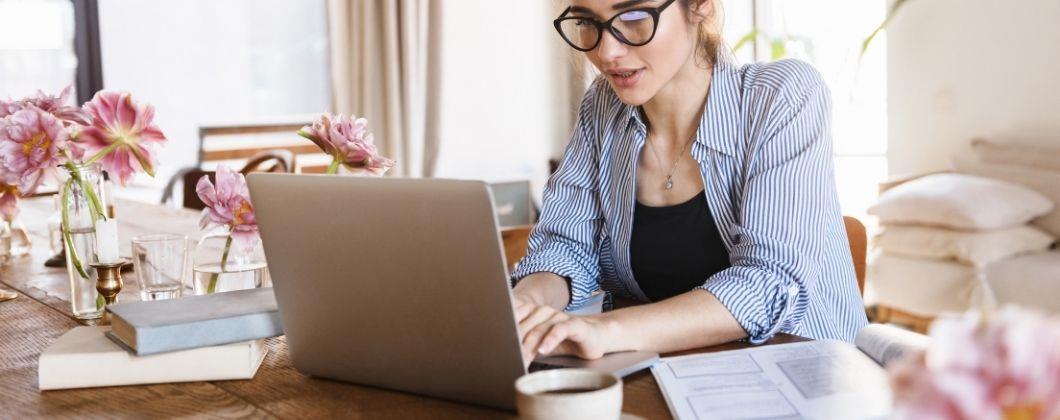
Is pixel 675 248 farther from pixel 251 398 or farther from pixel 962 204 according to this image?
pixel 962 204

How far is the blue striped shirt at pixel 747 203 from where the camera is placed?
1.34 m

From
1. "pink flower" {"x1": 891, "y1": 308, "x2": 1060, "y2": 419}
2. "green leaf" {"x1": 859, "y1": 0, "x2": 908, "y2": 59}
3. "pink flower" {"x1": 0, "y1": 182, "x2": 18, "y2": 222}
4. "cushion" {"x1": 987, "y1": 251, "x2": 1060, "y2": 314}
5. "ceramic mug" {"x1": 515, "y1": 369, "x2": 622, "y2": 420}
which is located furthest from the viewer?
"green leaf" {"x1": 859, "y1": 0, "x2": 908, "y2": 59}

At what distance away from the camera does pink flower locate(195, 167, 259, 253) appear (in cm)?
123

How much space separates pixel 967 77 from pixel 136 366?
3367mm

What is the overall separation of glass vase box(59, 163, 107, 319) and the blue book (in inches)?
10.8

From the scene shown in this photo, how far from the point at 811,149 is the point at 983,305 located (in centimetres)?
216

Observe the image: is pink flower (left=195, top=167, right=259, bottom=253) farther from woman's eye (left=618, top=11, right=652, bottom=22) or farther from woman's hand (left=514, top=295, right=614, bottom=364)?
woman's eye (left=618, top=11, right=652, bottom=22)

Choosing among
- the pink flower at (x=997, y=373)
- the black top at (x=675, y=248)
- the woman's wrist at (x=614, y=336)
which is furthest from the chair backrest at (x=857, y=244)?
the pink flower at (x=997, y=373)

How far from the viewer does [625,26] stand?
4.67ft

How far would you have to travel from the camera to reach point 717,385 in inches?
38.8

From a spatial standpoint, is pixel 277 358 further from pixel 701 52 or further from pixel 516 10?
pixel 516 10

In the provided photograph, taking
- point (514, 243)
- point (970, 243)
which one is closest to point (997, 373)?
point (514, 243)

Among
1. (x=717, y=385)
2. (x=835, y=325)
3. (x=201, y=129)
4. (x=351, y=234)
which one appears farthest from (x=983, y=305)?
(x=201, y=129)

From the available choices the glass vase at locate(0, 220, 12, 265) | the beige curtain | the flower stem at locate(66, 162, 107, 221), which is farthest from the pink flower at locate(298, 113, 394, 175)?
the beige curtain
